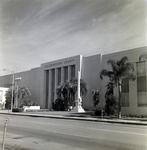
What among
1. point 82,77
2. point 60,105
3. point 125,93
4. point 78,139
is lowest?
point 60,105

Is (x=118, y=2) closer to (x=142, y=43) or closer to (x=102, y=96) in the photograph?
(x=142, y=43)

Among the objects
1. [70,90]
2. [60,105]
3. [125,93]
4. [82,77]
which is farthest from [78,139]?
[82,77]

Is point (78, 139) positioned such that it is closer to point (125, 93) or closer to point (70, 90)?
point (125, 93)

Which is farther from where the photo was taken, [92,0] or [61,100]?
[61,100]

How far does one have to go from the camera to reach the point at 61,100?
24906mm

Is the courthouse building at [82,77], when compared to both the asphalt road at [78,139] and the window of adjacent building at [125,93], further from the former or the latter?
the asphalt road at [78,139]

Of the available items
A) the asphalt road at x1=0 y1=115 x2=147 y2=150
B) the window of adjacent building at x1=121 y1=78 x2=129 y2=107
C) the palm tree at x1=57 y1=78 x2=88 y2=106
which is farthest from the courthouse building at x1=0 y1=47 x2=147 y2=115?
the asphalt road at x1=0 y1=115 x2=147 y2=150

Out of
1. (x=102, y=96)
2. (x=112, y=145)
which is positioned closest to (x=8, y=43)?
(x=112, y=145)

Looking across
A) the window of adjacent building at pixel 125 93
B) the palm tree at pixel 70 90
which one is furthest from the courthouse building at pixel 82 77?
the palm tree at pixel 70 90

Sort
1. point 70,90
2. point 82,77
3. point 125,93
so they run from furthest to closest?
point 82,77, point 70,90, point 125,93

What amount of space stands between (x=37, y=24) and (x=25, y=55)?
0.50m

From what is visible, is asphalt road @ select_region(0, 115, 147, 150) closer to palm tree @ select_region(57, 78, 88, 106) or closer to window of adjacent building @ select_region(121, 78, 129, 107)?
window of adjacent building @ select_region(121, 78, 129, 107)

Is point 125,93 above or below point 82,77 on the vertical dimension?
below

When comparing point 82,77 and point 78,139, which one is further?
point 82,77
